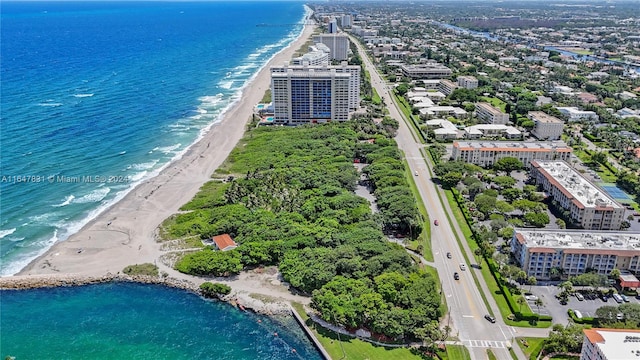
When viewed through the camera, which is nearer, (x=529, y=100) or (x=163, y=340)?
(x=163, y=340)

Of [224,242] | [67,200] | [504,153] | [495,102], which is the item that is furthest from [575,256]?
[495,102]

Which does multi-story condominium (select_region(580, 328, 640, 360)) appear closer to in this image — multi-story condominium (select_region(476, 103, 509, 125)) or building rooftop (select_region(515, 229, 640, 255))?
building rooftop (select_region(515, 229, 640, 255))

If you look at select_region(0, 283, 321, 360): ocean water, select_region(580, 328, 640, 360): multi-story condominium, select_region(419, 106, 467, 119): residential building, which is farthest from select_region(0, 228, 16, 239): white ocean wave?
select_region(419, 106, 467, 119): residential building

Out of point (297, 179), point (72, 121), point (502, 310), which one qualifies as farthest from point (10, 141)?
→ point (502, 310)

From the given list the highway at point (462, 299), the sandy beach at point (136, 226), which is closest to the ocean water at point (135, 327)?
the sandy beach at point (136, 226)

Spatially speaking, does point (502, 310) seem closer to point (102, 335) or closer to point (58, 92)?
point (102, 335)

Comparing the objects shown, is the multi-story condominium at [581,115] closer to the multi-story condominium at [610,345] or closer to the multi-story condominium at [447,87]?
the multi-story condominium at [447,87]

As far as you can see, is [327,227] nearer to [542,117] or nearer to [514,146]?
[514,146]
